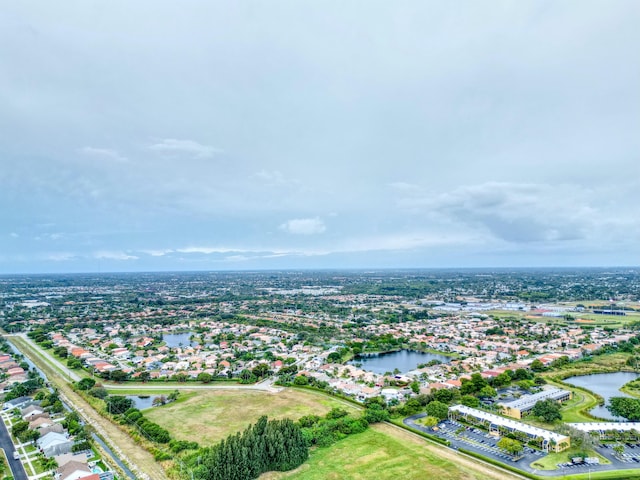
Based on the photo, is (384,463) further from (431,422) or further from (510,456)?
(510,456)

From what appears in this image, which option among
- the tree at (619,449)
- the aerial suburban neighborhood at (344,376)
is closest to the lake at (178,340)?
the aerial suburban neighborhood at (344,376)

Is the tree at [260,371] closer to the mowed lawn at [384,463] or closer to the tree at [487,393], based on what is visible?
the mowed lawn at [384,463]

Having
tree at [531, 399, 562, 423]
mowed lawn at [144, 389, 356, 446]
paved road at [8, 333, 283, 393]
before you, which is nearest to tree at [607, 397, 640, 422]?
tree at [531, 399, 562, 423]

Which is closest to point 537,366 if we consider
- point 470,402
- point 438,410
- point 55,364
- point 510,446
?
point 470,402

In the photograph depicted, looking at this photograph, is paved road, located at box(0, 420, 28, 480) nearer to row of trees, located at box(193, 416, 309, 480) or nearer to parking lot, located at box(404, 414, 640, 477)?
row of trees, located at box(193, 416, 309, 480)

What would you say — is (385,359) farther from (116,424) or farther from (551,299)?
(551,299)

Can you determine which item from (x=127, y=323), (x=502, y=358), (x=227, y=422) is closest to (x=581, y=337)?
(x=502, y=358)
